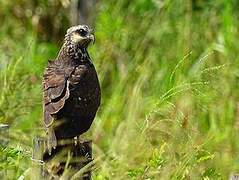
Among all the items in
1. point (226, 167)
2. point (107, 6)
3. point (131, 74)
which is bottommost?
point (226, 167)

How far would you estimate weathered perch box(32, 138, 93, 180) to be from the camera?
4.03 metres

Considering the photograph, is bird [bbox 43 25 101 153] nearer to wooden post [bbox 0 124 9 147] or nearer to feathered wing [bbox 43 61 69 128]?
feathered wing [bbox 43 61 69 128]

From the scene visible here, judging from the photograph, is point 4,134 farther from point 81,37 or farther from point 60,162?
point 81,37

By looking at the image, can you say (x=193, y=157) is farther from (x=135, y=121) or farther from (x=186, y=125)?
(x=135, y=121)

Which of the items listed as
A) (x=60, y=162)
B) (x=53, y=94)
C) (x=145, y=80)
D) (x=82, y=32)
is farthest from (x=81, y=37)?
(x=145, y=80)

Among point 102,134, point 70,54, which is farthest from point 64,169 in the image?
point 102,134

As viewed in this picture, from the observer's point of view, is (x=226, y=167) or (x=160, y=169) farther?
(x=226, y=167)

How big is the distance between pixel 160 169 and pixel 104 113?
2533 mm

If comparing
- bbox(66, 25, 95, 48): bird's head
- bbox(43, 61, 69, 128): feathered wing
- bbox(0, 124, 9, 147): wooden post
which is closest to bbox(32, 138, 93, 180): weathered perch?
bbox(0, 124, 9, 147): wooden post

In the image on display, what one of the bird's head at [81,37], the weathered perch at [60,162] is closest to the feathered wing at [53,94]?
the weathered perch at [60,162]

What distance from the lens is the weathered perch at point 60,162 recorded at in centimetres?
403

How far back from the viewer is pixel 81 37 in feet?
17.0

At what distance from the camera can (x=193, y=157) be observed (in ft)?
15.4

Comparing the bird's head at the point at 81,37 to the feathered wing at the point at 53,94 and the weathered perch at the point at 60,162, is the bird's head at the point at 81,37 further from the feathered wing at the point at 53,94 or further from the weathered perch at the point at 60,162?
the weathered perch at the point at 60,162
